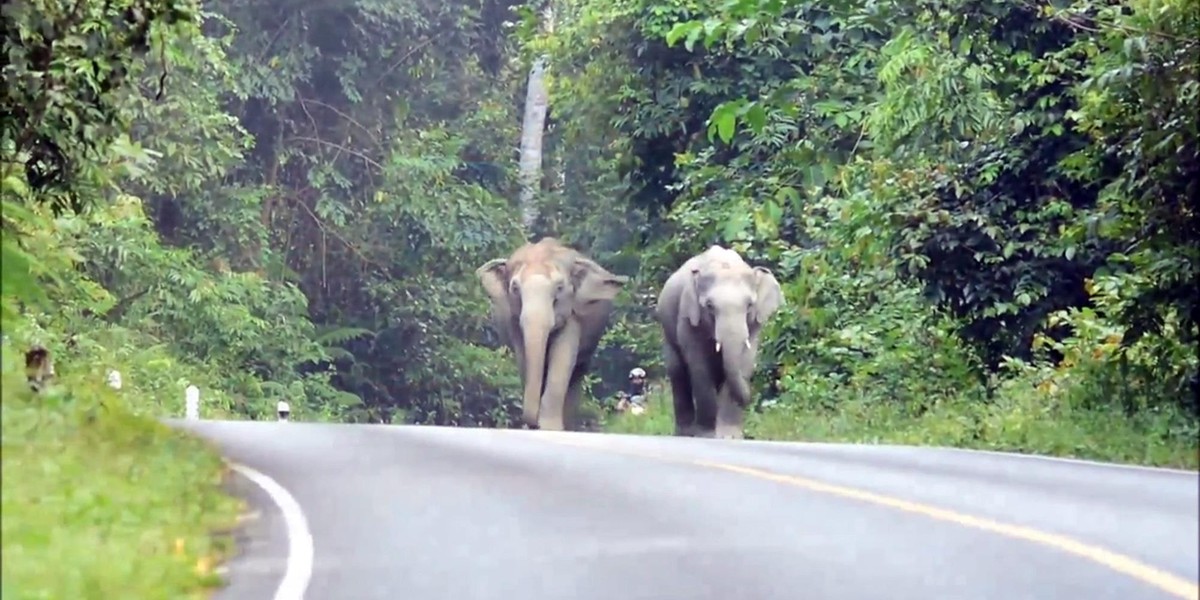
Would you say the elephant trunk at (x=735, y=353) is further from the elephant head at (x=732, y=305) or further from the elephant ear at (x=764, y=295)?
the elephant ear at (x=764, y=295)

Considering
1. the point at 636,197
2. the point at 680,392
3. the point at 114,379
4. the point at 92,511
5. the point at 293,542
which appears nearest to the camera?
the point at 92,511

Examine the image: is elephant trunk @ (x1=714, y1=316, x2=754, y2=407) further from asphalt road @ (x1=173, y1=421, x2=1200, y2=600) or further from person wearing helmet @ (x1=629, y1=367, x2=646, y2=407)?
person wearing helmet @ (x1=629, y1=367, x2=646, y2=407)

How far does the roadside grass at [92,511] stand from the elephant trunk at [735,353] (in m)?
12.6

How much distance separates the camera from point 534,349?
28.8 meters

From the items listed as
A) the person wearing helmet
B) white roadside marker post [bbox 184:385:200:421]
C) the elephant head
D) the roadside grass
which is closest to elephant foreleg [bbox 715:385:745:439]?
the elephant head

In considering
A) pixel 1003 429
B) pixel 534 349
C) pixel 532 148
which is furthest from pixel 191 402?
pixel 532 148

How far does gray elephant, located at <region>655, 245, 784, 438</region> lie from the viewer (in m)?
24.5

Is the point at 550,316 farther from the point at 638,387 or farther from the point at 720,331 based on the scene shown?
the point at 638,387

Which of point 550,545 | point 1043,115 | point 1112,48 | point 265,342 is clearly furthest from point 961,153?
point 265,342

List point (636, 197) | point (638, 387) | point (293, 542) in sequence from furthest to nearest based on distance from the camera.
Result: 1. point (638, 387)
2. point (636, 197)
3. point (293, 542)

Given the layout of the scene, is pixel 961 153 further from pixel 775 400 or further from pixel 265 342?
pixel 265 342

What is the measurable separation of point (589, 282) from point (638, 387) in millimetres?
9048

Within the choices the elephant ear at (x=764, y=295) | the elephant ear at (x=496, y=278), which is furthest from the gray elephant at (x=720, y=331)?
the elephant ear at (x=496, y=278)

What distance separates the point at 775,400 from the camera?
89.2ft
